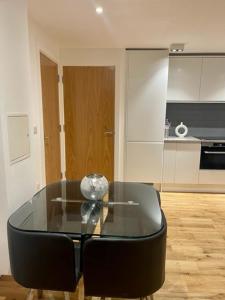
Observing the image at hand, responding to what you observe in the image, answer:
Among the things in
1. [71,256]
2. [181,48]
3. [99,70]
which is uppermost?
[181,48]

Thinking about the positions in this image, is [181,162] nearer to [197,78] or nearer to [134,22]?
[197,78]

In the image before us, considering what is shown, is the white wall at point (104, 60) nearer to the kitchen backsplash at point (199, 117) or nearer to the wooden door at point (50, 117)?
the wooden door at point (50, 117)

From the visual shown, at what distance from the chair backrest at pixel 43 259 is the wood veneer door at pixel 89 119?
2743 mm

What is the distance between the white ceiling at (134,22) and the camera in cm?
213

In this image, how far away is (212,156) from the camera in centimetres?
387

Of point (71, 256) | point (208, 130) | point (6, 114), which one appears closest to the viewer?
point (71, 256)

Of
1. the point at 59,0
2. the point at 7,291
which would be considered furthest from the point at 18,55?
the point at 7,291

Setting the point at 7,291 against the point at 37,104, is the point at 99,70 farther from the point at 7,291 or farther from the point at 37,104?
the point at 7,291

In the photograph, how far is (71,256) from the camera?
4.16 ft

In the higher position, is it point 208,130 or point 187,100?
point 187,100

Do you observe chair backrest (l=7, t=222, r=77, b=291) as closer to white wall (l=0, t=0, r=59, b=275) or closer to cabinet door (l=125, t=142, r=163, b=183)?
white wall (l=0, t=0, r=59, b=275)

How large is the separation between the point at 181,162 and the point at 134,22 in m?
2.27

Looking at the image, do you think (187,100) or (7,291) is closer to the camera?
(7,291)

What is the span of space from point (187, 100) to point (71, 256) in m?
3.37
